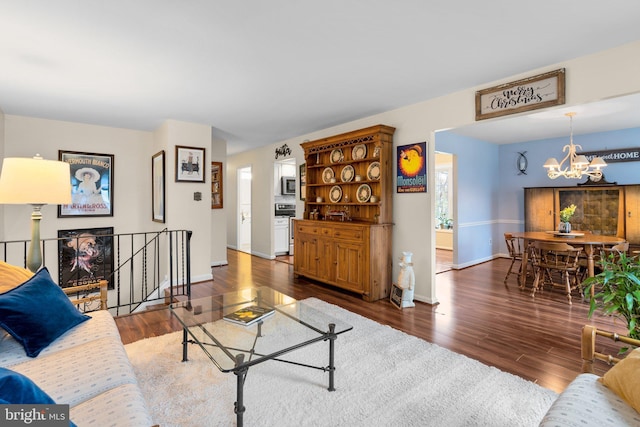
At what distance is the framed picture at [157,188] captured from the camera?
4789mm

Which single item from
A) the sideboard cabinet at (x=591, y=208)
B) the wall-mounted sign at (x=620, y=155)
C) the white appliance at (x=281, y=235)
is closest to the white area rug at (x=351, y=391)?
the white appliance at (x=281, y=235)

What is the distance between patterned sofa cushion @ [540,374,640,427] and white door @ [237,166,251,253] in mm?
6983

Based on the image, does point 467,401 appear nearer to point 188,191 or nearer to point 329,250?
point 329,250

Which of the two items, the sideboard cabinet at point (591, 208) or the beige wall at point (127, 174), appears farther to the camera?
the sideboard cabinet at point (591, 208)

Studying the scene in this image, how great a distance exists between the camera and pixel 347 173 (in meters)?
4.78

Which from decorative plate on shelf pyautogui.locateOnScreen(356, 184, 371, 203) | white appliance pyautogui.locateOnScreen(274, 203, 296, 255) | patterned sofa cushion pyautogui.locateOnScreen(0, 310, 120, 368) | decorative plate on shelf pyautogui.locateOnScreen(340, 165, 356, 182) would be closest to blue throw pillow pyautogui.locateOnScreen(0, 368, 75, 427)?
patterned sofa cushion pyautogui.locateOnScreen(0, 310, 120, 368)

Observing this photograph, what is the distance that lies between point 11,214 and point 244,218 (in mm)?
4431

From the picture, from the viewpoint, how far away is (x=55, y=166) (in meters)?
2.54

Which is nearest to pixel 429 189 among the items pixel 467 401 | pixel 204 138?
pixel 467 401

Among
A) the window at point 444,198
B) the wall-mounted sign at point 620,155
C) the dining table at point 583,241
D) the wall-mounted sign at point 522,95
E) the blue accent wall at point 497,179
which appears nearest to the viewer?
the wall-mounted sign at point 522,95

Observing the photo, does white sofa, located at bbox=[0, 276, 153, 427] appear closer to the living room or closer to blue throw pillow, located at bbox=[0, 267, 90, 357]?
blue throw pillow, located at bbox=[0, 267, 90, 357]

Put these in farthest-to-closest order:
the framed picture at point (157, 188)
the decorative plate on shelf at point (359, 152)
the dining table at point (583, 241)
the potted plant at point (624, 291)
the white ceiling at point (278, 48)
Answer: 1. the framed picture at point (157, 188)
2. the decorative plate on shelf at point (359, 152)
3. the dining table at point (583, 241)
4. the white ceiling at point (278, 48)
5. the potted plant at point (624, 291)

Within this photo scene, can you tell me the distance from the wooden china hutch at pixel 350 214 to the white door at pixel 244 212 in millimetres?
2998

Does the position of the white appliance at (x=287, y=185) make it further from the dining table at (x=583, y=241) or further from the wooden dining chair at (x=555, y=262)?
the wooden dining chair at (x=555, y=262)
